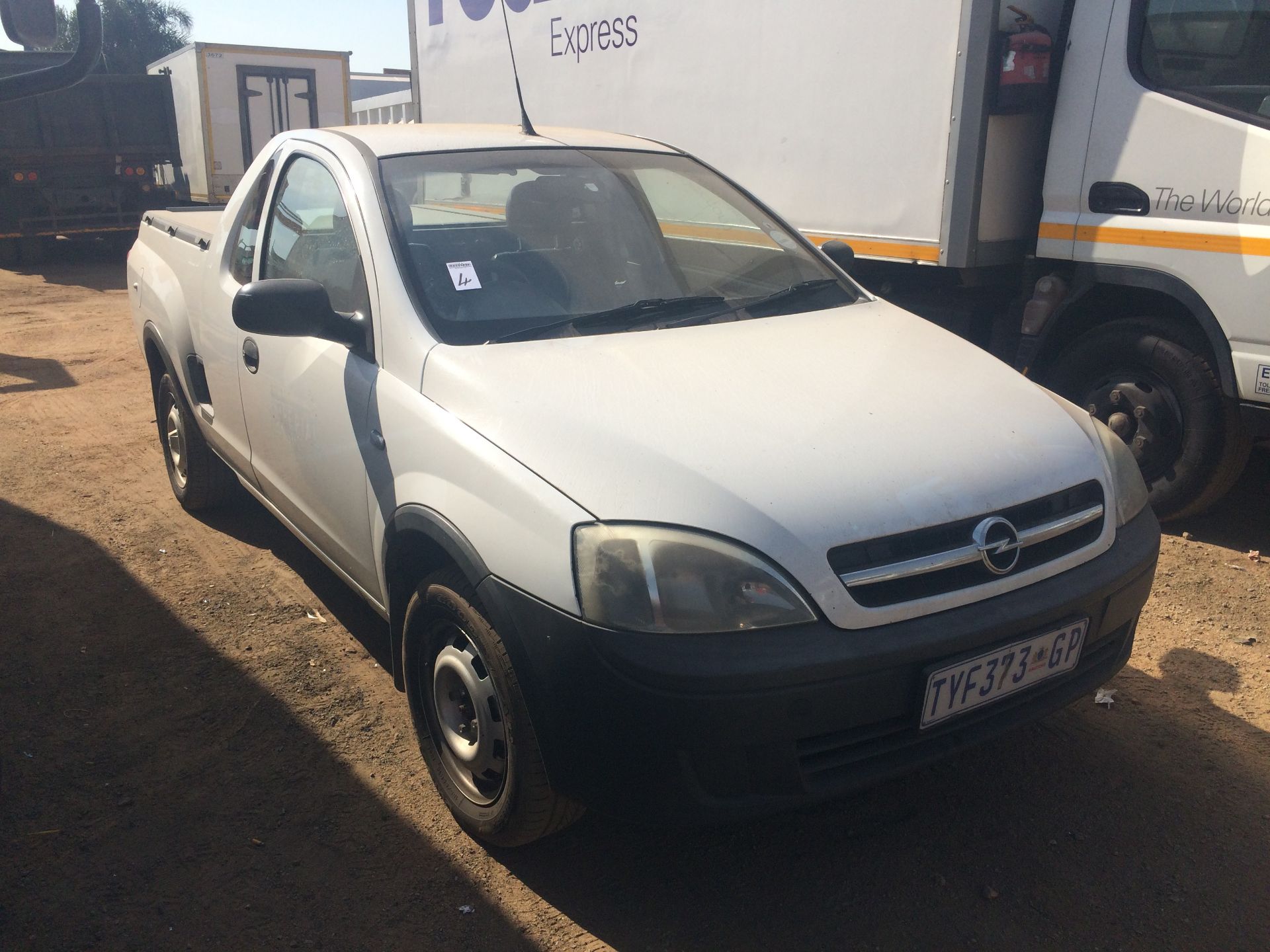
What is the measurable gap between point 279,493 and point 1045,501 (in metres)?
2.42

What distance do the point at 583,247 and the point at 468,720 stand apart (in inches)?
56.5

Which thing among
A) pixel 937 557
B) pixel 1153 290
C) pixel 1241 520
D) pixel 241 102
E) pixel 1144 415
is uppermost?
pixel 241 102

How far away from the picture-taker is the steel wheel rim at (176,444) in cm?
461

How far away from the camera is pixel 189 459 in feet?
15.0

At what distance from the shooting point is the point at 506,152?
335cm

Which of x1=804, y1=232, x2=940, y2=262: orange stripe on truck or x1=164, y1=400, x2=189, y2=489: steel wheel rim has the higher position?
x1=804, y1=232, x2=940, y2=262: orange stripe on truck

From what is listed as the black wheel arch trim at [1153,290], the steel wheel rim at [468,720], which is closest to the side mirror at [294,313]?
the steel wheel rim at [468,720]

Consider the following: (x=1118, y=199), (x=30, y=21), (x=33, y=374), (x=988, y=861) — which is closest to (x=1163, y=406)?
(x=1118, y=199)

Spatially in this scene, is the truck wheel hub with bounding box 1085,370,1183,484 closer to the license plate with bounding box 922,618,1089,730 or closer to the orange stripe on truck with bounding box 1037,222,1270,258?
the orange stripe on truck with bounding box 1037,222,1270,258

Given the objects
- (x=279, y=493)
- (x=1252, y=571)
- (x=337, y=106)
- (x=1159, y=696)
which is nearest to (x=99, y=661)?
(x=279, y=493)

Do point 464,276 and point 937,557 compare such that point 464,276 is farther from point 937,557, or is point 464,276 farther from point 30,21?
point 937,557

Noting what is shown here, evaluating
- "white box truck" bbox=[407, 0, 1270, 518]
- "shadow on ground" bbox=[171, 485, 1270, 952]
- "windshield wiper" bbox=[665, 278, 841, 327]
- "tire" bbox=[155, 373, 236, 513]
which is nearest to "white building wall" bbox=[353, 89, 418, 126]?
"white box truck" bbox=[407, 0, 1270, 518]

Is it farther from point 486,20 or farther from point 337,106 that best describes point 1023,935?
point 337,106

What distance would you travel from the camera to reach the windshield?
2848 millimetres
